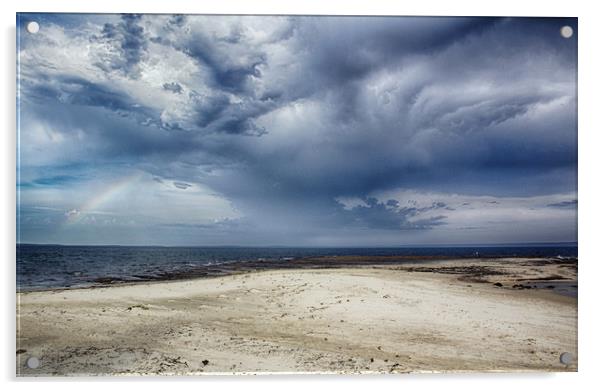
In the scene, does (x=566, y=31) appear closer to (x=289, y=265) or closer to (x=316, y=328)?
(x=316, y=328)

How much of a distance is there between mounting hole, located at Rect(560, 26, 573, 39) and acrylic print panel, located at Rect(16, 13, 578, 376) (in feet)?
0.07

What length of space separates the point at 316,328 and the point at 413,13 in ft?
9.38

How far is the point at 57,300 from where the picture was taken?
3332 mm

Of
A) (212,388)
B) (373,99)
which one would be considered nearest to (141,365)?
(212,388)

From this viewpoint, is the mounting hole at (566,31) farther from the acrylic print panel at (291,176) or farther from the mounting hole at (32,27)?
the mounting hole at (32,27)

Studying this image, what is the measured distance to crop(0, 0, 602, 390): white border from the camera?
10.4 ft

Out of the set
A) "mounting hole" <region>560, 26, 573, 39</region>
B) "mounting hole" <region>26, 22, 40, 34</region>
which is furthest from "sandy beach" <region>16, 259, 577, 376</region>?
"mounting hole" <region>26, 22, 40, 34</region>

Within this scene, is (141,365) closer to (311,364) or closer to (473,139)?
(311,364)

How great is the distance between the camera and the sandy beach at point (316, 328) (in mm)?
3158

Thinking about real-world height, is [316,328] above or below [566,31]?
below

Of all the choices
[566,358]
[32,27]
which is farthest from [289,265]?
[32,27]

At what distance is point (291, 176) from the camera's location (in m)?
3.64

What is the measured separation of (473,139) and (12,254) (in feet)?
13.3

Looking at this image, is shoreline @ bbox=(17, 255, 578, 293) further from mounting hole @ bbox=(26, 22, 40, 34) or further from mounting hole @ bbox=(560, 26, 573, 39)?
mounting hole @ bbox=(26, 22, 40, 34)
